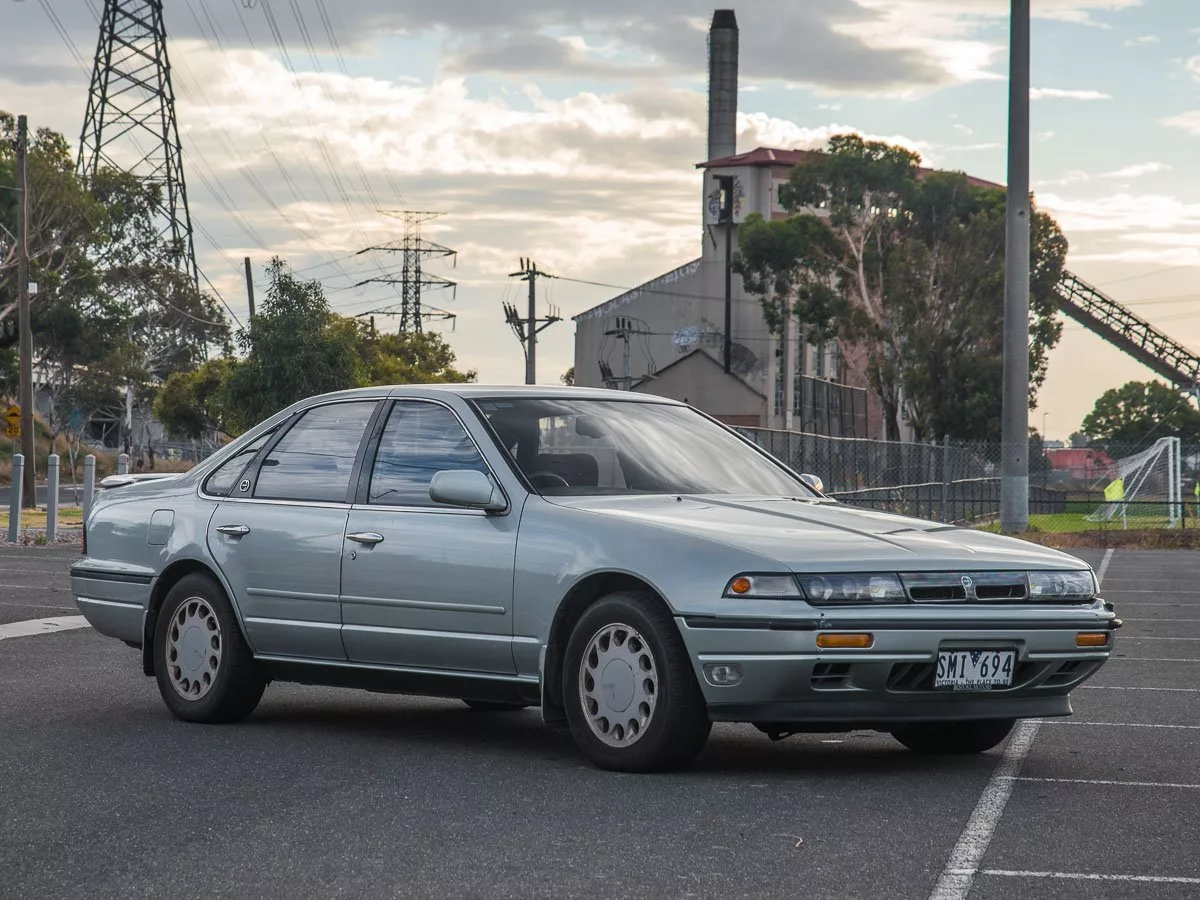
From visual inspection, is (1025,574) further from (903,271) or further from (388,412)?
(903,271)

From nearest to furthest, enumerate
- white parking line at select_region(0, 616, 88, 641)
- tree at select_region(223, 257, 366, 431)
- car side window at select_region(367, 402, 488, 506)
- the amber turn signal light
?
the amber turn signal light
car side window at select_region(367, 402, 488, 506)
white parking line at select_region(0, 616, 88, 641)
tree at select_region(223, 257, 366, 431)

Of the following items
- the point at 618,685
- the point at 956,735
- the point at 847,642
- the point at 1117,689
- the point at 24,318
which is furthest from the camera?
the point at 24,318

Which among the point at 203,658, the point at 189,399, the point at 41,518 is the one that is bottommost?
the point at 41,518

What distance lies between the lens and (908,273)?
62.9 meters

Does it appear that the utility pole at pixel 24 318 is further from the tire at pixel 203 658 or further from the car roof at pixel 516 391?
the car roof at pixel 516 391

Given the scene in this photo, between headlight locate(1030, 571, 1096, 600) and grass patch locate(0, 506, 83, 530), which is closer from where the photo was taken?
headlight locate(1030, 571, 1096, 600)

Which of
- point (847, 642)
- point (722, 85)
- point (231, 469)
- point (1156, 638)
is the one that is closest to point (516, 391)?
point (231, 469)

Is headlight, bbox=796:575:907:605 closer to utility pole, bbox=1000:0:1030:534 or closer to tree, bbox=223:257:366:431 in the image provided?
utility pole, bbox=1000:0:1030:534

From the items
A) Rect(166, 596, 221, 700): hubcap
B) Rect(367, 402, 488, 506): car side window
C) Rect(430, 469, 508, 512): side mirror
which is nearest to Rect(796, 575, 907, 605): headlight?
Rect(430, 469, 508, 512): side mirror

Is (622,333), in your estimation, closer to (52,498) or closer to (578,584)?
(52,498)

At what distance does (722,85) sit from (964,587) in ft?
294

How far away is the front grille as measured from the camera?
22.2ft

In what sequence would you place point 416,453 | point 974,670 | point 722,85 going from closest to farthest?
point 974,670 < point 416,453 < point 722,85

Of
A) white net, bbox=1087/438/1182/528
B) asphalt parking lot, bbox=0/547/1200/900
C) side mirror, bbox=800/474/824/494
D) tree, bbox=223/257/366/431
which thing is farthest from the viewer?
tree, bbox=223/257/366/431
